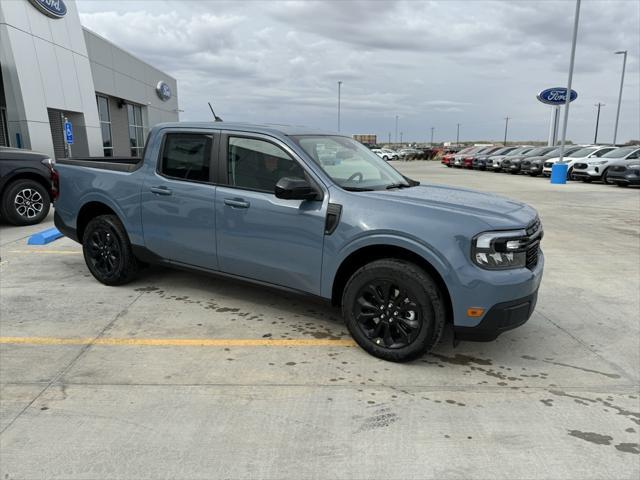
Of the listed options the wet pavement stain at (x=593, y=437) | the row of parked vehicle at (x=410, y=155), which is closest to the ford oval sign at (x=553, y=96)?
the row of parked vehicle at (x=410, y=155)

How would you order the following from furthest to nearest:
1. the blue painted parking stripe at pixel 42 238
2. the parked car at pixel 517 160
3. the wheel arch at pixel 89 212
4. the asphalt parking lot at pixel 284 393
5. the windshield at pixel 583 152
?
the parked car at pixel 517 160
the windshield at pixel 583 152
the blue painted parking stripe at pixel 42 238
the wheel arch at pixel 89 212
the asphalt parking lot at pixel 284 393

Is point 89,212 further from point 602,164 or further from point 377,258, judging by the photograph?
point 602,164

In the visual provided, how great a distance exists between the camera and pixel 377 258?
3.87 meters

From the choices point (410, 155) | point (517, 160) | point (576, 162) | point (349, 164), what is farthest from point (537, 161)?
point (410, 155)

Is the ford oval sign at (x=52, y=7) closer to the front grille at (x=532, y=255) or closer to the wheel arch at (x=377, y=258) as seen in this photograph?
the wheel arch at (x=377, y=258)

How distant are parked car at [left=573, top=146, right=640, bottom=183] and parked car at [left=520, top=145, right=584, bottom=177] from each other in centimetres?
381

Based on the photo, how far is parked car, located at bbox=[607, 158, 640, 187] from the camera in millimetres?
19031

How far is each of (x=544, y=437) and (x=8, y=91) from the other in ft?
64.5

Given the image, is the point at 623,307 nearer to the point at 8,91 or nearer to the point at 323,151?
the point at 323,151

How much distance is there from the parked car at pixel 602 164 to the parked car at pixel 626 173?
0.29m

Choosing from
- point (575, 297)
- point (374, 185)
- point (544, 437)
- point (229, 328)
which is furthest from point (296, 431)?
point (575, 297)

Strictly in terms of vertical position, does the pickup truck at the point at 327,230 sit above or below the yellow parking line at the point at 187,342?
above

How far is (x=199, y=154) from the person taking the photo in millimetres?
4695

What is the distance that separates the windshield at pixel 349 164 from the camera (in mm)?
4172
